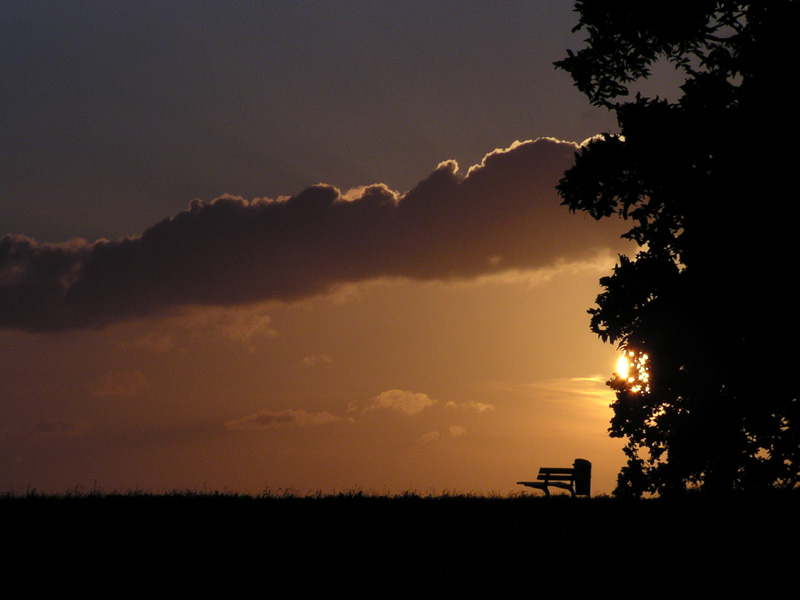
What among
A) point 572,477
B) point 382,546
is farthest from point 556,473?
point 382,546

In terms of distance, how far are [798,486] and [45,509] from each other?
17.1 meters

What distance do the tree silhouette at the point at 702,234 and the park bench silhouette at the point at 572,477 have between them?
18.1 ft

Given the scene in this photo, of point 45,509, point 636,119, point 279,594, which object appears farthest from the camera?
point 636,119

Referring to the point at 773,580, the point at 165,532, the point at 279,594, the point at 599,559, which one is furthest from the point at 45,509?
the point at 773,580

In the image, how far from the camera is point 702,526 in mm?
18641

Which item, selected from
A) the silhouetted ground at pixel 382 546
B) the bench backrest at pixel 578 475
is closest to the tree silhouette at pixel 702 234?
the silhouetted ground at pixel 382 546

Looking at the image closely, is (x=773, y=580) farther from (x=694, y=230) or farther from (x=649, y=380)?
(x=694, y=230)

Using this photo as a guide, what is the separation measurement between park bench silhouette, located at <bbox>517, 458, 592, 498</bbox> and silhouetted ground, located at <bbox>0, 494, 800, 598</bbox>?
4190 mm

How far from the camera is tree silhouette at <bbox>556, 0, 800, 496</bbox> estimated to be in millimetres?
17547

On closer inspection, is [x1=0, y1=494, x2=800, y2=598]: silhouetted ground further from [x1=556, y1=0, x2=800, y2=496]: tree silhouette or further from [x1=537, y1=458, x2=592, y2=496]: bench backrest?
[x1=537, y1=458, x2=592, y2=496]: bench backrest

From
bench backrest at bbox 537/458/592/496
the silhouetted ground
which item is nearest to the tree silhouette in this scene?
the silhouetted ground

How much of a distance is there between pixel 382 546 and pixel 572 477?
9.91 m

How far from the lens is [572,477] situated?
25.3m

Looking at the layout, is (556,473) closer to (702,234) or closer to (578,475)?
(578,475)
